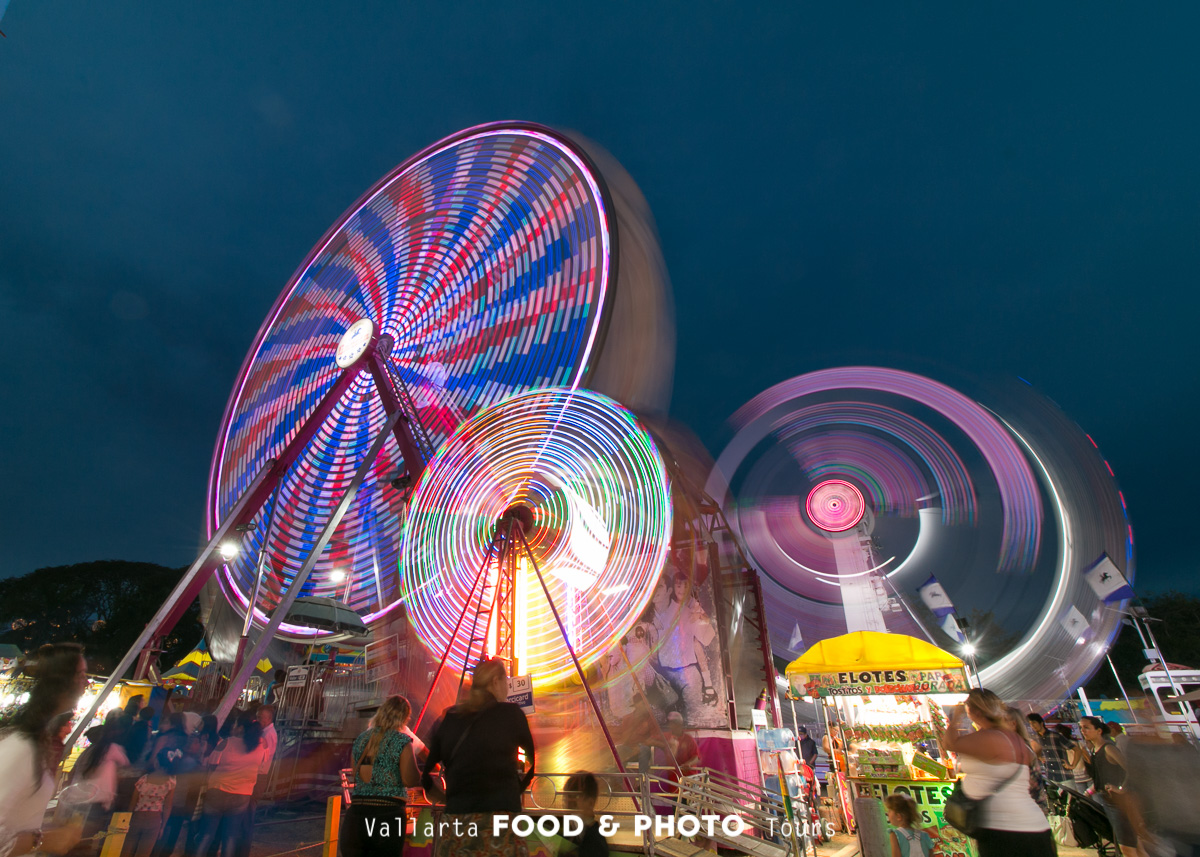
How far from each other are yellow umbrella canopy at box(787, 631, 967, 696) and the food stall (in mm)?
11

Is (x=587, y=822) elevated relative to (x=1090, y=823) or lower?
elevated

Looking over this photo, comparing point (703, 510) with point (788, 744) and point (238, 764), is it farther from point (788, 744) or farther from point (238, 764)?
point (238, 764)

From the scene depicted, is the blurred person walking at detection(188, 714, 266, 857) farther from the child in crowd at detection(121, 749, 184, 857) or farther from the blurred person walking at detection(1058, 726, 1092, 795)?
the blurred person walking at detection(1058, 726, 1092, 795)

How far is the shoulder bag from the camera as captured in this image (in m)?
2.74

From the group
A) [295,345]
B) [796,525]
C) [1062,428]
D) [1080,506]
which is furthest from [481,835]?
[796,525]

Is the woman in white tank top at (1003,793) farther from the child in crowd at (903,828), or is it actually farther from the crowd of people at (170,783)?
the crowd of people at (170,783)

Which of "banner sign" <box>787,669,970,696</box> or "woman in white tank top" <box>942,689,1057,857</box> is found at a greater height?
"banner sign" <box>787,669,970,696</box>

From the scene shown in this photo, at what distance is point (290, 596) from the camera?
9391mm

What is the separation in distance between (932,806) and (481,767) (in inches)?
245

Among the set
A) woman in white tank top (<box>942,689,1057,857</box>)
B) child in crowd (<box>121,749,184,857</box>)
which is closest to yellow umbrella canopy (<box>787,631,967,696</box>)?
woman in white tank top (<box>942,689,1057,857</box>)

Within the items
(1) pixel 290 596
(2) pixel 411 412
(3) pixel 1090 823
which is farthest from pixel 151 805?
(3) pixel 1090 823

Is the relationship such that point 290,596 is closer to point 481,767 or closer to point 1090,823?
point 481,767

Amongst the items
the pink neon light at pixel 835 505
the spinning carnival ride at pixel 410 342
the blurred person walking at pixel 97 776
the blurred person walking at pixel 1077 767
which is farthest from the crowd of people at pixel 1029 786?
the pink neon light at pixel 835 505

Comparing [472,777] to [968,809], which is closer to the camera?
[472,777]
